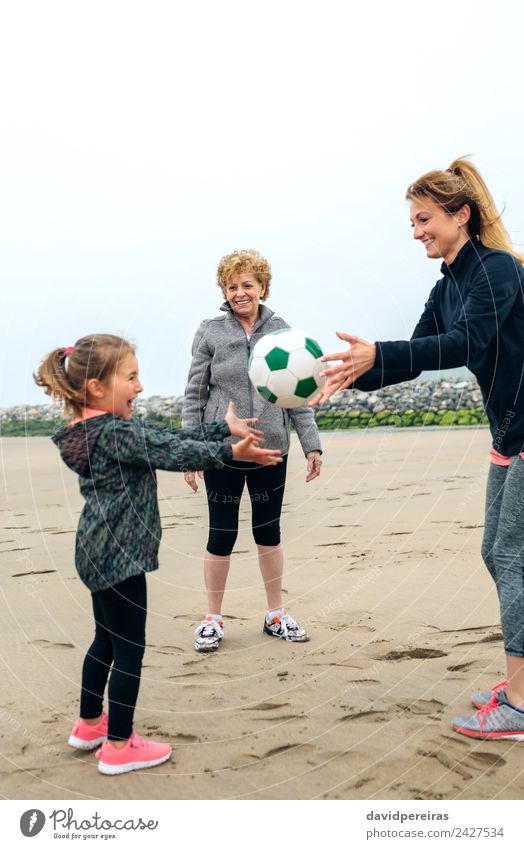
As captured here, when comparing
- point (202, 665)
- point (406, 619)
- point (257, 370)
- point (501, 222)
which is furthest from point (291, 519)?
point (501, 222)

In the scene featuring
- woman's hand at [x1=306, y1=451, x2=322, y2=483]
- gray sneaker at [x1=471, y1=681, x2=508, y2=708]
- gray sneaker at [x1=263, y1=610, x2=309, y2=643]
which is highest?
woman's hand at [x1=306, y1=451, x2=322, y2=483]

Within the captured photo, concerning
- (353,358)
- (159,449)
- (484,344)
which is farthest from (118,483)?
(484,344)

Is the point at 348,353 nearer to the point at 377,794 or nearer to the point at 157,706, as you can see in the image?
the point at 377,794

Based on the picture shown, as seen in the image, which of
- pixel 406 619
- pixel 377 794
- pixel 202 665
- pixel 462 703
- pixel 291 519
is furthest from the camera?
pixel 291 519

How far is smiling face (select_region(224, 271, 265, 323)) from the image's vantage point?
4.42 m

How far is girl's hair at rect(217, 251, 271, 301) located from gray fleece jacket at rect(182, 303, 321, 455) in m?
0.17

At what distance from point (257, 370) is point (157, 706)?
164 centimetres

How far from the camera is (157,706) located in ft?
12.3

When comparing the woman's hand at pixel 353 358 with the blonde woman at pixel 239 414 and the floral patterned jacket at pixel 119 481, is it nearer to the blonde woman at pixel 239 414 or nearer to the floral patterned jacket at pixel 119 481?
the floral patterned jacket at pixel 119 481
